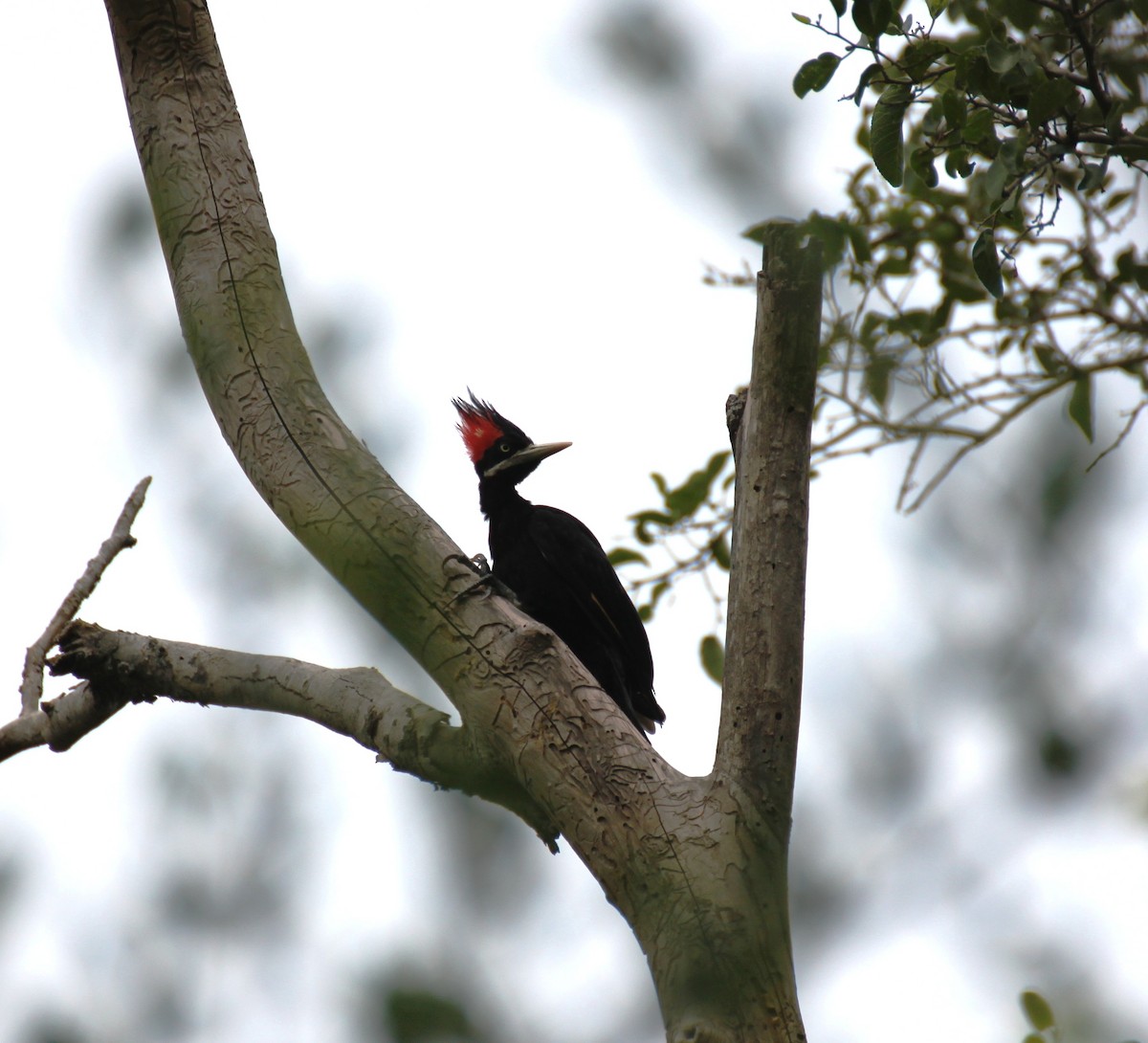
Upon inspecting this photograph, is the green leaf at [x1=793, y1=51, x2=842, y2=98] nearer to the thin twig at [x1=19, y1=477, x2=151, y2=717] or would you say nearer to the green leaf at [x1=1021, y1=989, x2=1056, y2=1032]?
the green leaf at [x1=1021, y1=989, x2=1056, y2=1032]

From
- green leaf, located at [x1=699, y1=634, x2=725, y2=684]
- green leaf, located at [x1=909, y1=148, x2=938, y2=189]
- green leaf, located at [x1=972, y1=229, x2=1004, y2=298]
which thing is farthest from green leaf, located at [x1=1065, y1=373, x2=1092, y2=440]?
green leaf, located at [x1=699, y1=634, x2=725, y2=684]

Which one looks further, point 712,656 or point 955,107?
point 712,656

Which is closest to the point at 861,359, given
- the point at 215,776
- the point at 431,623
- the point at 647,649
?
the point at 215,776

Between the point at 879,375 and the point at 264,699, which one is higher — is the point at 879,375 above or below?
below

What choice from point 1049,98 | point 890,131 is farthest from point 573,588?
point 1049,98

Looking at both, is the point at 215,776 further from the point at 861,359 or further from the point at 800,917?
the point at 861,359

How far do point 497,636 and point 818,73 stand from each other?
1.27 meters

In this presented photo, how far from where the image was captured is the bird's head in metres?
5.16

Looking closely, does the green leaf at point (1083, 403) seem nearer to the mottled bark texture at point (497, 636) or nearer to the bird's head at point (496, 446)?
the mottled bark texture at point (497, 636)

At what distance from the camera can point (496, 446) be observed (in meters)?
5.27

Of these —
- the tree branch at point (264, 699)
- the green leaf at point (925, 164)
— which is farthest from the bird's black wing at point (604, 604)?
the green leaf at point (925, 164)

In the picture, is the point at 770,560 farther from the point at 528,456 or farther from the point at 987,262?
the point at 528,456

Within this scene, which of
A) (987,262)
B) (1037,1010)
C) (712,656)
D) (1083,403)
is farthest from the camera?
(712,656)

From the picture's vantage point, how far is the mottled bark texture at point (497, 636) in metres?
1.92
